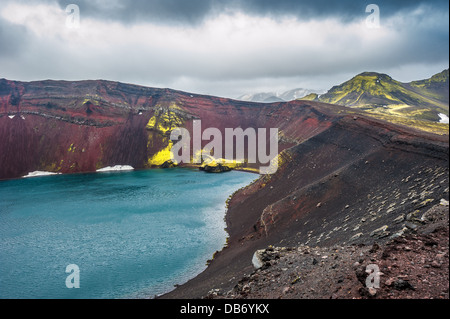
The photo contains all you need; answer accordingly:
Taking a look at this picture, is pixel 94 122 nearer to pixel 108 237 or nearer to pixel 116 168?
pixel 116 168

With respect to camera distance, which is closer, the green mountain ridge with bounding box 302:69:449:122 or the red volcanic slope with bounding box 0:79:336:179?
the red volcanic slope with bounding box 0:79:336:179

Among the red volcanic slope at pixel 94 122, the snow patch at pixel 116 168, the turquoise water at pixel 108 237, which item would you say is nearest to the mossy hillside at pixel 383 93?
the red volcanic slope at pixel 94 122

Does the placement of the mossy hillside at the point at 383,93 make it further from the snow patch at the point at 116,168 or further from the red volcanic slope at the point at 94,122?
the snow patch at the point at 116,168

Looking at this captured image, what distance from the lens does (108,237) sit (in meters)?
30.6

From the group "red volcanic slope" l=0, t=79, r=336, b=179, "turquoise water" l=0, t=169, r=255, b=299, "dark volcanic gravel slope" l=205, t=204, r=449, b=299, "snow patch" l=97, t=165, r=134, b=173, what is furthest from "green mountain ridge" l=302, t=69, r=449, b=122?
"dark volcanic gravel slope" l=205, t=204, r=449, b=299

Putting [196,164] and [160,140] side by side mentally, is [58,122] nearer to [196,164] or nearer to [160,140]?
[160,140]

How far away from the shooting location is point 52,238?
30859 mm

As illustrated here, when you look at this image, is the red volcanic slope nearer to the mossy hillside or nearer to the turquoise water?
the turquoise water

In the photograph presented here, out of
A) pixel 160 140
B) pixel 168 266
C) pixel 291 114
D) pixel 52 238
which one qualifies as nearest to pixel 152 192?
pixel 52 238

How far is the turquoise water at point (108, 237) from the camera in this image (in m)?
21.5

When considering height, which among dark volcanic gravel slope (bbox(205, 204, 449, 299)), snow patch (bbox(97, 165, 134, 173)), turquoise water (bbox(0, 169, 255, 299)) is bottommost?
turquoise water (bbox(0, 169, 255, 299))

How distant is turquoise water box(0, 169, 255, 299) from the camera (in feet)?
70.6

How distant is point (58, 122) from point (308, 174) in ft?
305

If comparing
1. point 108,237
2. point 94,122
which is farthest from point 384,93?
point 108,237
